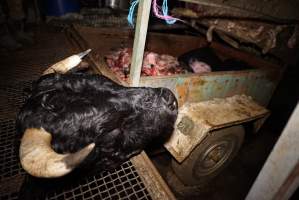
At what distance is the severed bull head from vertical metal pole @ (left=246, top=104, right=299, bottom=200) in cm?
90

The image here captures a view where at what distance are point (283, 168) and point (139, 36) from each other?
1829 millimetres

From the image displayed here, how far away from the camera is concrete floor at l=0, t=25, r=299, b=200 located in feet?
11.3

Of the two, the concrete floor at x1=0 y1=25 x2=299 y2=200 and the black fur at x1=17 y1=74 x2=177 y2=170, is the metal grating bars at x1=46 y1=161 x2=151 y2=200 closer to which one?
Answer: the black fur at x1=17 y1=74 x2=177 y2=170

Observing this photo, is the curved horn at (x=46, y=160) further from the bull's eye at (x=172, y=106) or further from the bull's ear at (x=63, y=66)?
the bull's ear at (x=63, y=66)

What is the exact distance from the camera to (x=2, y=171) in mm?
1945

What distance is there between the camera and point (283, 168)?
1.30 meters

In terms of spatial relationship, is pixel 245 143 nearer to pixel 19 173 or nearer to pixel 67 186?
pixel 67 186

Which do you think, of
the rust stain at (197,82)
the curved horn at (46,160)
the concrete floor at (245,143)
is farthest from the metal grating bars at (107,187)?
the concrete floor at (245,143)

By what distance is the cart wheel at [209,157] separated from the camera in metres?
3.67

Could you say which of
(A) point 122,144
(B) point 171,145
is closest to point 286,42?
(B) point 171,145

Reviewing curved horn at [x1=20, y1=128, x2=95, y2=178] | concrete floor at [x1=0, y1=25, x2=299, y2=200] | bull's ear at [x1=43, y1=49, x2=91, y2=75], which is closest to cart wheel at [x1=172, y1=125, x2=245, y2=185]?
concrete floor at [x1=0, y1=25, x2=299, y2=200]

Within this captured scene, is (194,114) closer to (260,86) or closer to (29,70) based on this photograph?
(260,86)

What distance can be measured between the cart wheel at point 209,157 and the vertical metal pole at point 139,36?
1.75 meters

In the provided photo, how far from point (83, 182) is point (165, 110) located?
3.33 feet
